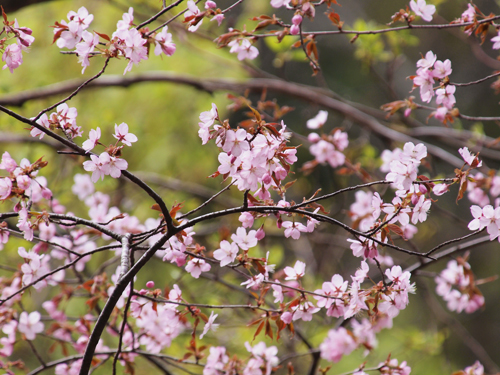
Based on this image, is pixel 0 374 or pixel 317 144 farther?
pixel 317 144

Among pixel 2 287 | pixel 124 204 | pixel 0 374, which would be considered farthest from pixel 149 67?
pixel 0 374

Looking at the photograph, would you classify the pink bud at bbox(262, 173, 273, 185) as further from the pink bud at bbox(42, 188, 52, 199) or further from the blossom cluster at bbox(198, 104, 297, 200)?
the pink bud at bbox(42, 188, 52, 199)

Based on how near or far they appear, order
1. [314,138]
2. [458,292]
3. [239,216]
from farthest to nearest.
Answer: [314,138], [458,292], [239,216]

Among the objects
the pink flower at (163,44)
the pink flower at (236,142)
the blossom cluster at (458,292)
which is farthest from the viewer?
the blossom cluster at (458,292)

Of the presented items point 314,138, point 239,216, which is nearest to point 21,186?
point 239,216

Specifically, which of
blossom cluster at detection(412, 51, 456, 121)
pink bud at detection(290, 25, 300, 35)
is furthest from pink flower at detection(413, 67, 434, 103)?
pink bud at detection(290, 25, 300, 35)

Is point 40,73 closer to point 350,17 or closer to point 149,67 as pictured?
point 149,67

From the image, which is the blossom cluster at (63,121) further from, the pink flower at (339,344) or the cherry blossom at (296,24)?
the pink flower at (339,344)

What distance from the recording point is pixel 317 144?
2.26m

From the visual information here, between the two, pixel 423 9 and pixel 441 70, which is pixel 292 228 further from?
pixel 423 9

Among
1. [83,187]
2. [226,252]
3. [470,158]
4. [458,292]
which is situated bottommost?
[458,292]

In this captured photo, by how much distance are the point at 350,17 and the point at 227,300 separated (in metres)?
5.55

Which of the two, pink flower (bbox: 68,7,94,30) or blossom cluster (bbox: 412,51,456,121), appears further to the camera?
blossom cluster (bbox: 412,51,456,121)

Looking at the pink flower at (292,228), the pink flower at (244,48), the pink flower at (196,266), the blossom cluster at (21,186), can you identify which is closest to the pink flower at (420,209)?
the pink flower at (292,228)
